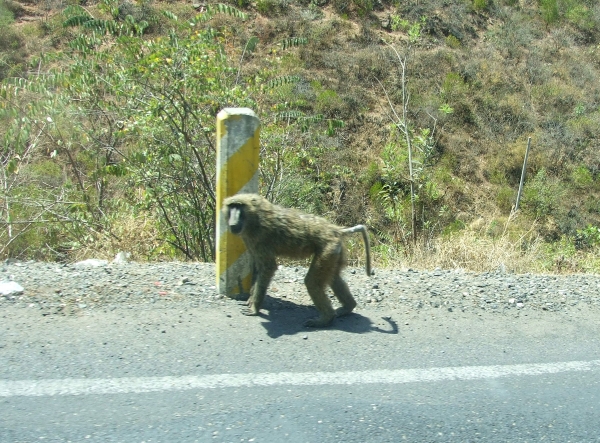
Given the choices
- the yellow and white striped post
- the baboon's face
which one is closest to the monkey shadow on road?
the yellow and white striped post

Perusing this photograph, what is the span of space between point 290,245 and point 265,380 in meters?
1.37

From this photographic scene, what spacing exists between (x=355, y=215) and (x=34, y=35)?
1332 cm

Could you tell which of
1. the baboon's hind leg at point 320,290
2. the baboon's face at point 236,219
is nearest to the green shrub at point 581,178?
the baboon's hind leg at point 320,290

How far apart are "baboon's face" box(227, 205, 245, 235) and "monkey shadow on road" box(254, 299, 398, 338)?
618 millimetres

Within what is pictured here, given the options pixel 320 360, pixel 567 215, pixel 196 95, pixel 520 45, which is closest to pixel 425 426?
pixel 320 360

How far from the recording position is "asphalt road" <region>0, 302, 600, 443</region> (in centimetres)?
298

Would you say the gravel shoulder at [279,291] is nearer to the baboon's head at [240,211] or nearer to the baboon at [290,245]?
the baboon at [290,245]

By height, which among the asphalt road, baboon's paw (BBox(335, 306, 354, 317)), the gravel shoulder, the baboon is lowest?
the asphalt road

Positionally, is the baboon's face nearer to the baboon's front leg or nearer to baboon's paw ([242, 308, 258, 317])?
the baboon's front leg

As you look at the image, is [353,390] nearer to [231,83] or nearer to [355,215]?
[231,83]

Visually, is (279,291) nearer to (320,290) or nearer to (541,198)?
(320,290)

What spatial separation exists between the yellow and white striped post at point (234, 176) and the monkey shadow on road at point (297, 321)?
324 millimetres

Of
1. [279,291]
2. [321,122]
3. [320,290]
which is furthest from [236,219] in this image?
[321,122]

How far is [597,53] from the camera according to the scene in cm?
2530
